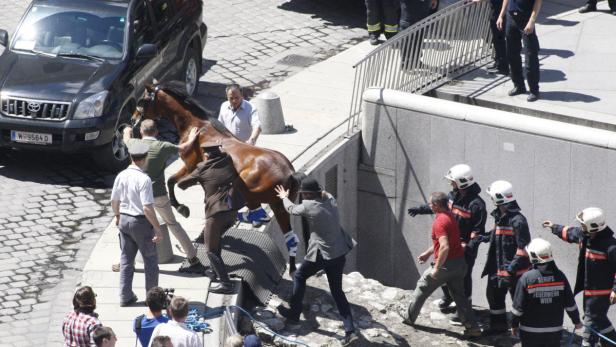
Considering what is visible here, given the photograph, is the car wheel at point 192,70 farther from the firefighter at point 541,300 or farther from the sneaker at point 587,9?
the firefighter at point 541,300

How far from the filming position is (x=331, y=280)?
11.4 meters

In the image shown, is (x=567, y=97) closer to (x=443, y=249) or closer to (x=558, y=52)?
(x=558, y=52)

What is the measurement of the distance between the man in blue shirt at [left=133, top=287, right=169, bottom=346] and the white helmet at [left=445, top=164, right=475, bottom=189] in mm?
3881

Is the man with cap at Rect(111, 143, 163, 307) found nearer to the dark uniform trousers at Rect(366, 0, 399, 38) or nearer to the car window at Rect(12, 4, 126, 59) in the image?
the car window at Rect(12, 4, 126, 59)

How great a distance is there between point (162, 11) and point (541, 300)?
25.4 ft

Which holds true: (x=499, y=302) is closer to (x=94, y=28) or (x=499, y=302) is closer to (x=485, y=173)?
(x=485, y=173)

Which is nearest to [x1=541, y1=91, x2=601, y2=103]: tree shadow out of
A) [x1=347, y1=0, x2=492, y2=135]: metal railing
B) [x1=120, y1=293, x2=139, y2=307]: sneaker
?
[x1=347, y1=0, x2=492, y2=135]: metal railing

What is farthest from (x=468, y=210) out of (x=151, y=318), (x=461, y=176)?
(x=151, y=318)

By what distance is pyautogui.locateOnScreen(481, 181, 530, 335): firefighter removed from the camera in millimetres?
11953

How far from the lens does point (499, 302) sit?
1242 cm

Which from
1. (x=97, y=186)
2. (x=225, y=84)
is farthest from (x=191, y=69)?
(x=97, y=186)

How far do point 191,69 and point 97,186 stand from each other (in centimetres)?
333

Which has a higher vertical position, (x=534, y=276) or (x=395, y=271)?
(x=534, y=276)

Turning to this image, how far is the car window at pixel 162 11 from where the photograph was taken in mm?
16344
